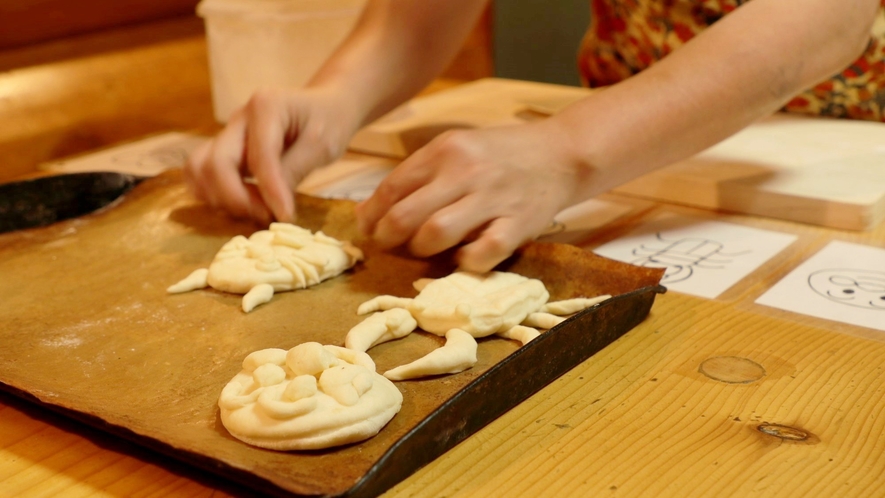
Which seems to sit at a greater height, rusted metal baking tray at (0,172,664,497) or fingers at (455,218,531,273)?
fingers at (455,218,531,273)

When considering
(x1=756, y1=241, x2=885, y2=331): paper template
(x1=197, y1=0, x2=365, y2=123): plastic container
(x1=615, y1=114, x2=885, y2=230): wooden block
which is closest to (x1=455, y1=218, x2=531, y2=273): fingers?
(x1=756, y1=241, x2=885, y2=331): paper template

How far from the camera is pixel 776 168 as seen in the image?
1555 mm

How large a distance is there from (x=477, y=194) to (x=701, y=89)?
0.39 m

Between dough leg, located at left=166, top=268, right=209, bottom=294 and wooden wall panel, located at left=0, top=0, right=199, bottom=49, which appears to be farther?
wooden wall panel, located at left=0, top=0, right=199, bottom=49

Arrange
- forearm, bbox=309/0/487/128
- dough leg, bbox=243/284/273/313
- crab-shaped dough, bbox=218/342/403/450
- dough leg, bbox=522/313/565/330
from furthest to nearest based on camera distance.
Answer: forearm, bbox=309/0/487/128 < dough leg, bbox=243/284/273/313 < dough leg, bbox=522/313/565/330 < crab-shaped dough, bbox=218/342/403/450

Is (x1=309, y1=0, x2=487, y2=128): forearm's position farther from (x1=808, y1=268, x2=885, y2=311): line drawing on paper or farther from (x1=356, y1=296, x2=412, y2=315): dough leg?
(x1=808, y1=268, x2=885, y2=311): line drawing on paper

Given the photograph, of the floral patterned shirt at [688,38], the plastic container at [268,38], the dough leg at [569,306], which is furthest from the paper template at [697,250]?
the plastic container at [268,38]

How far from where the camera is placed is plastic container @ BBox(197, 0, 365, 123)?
2.01 m

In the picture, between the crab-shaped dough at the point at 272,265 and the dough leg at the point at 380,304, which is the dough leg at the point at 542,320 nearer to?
the dough leg at the point at 380,304

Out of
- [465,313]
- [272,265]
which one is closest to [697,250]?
[465,313]

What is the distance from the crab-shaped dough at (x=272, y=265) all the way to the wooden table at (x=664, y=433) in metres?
0.31

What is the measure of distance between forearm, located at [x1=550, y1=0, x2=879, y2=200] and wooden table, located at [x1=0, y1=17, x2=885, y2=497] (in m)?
0.26

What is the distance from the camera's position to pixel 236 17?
201 cm

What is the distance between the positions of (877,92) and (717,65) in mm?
759
